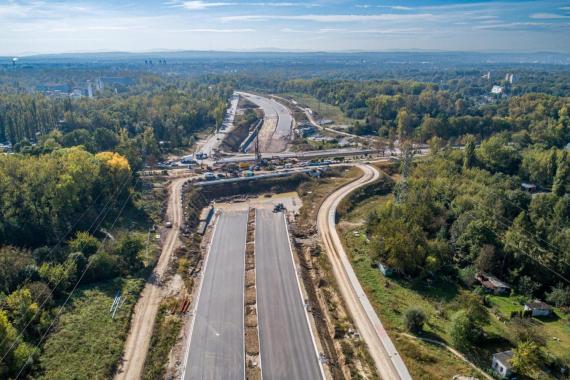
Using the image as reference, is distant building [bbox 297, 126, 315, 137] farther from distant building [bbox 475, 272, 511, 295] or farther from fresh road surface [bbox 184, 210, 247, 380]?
distant building [bbox 475, 272, 511, 295]

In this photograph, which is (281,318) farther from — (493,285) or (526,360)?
(493,285)

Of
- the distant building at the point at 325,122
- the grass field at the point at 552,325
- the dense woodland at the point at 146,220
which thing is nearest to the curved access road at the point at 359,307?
the dense woodland at the point at 146,220

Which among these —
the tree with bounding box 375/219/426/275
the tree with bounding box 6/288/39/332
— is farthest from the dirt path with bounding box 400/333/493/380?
the tree with bounding box 6/288/39/332

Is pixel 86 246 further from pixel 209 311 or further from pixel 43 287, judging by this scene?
pixel 209 311

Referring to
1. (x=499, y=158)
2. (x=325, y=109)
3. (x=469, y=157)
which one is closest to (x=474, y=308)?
(x=469, y=157)

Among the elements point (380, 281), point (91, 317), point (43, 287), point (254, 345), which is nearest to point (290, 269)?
point (380, 281)

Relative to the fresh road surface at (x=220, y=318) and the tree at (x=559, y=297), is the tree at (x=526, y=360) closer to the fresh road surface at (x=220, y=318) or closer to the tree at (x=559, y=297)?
the tree at (x=559, y=297)

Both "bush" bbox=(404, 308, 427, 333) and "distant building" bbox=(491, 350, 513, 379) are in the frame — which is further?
"bush" bbox=(404, 308, 427, 333)
